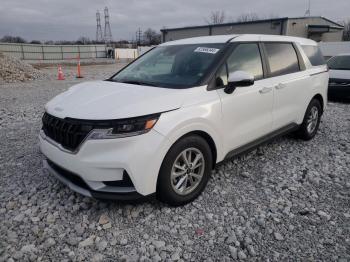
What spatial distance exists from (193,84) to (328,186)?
217cm

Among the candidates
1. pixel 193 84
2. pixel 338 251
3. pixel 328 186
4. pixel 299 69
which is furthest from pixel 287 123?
pixel 338 251

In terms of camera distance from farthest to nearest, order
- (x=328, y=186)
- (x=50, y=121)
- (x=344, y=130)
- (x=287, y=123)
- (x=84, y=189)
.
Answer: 1. (x=344, y=130)
2. (x=287, y=123)
3. (x=328, y=186)
4. (x=50, y=121)
5. (x=84, y=189)

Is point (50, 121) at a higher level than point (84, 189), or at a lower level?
higher

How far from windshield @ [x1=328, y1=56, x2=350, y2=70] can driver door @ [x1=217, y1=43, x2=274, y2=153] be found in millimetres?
7169

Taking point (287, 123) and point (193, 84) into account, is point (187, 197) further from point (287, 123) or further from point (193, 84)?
point (287, 123)

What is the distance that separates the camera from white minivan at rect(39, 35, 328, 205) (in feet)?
9.17

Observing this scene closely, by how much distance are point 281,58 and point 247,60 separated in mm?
Result: 921

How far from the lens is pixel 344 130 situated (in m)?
6.29

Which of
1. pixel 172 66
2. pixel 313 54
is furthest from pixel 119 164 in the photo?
pixel 313 54

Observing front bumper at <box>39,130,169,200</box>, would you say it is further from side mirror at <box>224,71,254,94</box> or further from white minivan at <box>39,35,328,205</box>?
side mirror at <box>224,71,254,94</box>

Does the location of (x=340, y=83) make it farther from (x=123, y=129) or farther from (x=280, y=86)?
(x=123, y=129)

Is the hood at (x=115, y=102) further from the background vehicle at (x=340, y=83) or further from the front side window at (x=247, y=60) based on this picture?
the background vehicle at (x=340, y=83)

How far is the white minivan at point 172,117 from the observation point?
2.79 meters

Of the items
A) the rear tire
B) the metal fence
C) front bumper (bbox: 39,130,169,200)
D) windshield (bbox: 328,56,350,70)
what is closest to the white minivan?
front bumper (bbox: 39,130,169,200)
